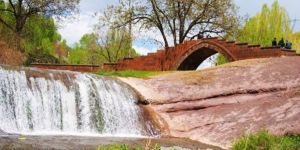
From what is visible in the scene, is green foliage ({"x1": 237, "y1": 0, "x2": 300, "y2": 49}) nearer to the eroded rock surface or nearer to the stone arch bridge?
the stone arch bridge

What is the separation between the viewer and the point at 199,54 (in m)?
34.7

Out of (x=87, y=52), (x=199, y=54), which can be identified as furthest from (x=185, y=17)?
(x=87, y=52)

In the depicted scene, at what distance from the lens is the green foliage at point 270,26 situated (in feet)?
151

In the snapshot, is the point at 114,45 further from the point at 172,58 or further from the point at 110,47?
the point at 172,58

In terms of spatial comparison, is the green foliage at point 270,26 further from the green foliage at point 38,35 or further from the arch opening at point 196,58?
the green foliage at point 38,35

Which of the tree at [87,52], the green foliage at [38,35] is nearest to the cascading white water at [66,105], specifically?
the green foliage at [38,35]

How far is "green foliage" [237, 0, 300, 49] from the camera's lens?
151 ft

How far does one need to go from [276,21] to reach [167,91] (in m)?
28.0

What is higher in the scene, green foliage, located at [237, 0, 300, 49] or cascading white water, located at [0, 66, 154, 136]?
green foliage, located at [237, 0, 300, 49]

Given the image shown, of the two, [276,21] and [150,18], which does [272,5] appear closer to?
[276,21]

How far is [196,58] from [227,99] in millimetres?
15051

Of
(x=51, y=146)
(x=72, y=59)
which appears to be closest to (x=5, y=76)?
(x=51, y=146)

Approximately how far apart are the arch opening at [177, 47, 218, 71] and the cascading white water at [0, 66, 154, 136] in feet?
44.1

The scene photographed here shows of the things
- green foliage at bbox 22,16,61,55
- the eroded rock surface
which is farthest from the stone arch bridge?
the eroded rock surface
